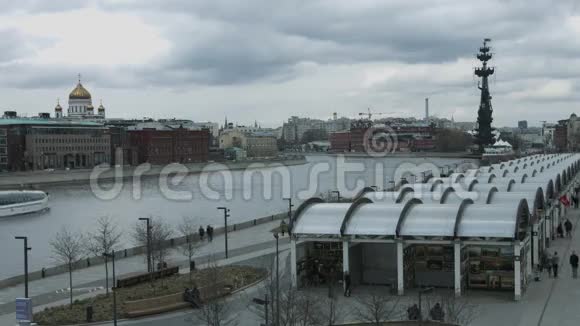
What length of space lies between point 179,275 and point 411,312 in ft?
27.3

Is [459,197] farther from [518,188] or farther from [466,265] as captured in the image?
[466,265]

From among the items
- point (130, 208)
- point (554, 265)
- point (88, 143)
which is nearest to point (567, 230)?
point (554, 265)

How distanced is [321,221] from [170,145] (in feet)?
342

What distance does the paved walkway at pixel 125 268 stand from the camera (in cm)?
1962

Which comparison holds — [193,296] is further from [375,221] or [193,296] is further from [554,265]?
[554,265]

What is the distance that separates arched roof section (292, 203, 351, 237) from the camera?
1848cm

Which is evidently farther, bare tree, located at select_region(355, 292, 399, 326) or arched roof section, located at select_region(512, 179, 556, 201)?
arched roof section, located at select_region(512, 179, 556, 201)

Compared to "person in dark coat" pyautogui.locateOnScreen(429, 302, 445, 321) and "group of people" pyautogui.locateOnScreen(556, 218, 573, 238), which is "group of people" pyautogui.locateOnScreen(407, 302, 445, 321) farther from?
"group of people" pyautogui.locateOnScreen(556, 218, 573, 238)

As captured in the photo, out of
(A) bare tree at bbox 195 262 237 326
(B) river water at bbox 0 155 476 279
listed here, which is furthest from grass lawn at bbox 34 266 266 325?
(B) river water at bbox 0 155 476 279

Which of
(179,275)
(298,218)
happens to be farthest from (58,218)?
(298,218)

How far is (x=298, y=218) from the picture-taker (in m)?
19.0

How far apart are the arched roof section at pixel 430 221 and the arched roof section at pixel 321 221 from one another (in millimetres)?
1525

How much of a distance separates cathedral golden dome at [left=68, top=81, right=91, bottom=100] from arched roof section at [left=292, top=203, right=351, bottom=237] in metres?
128

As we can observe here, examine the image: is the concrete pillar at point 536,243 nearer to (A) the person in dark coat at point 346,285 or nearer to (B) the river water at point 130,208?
(A) the person in dark coat at point 346,285
